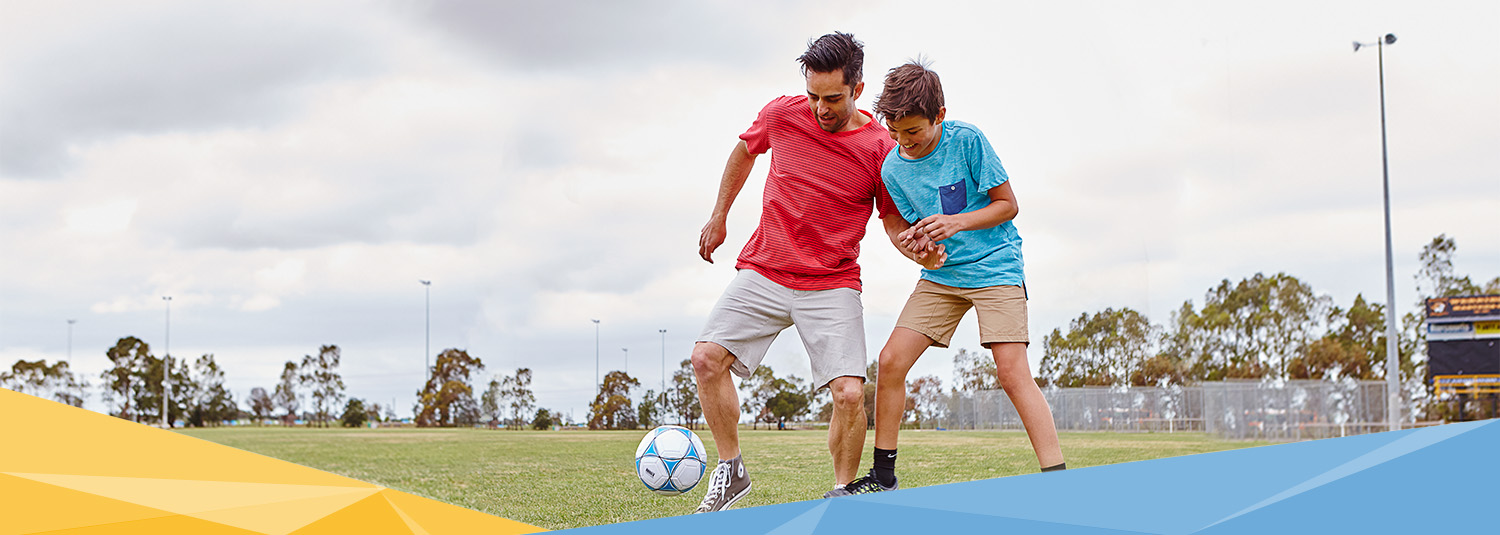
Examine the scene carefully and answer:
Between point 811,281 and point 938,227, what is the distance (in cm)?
53

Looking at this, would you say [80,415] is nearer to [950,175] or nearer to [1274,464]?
[1274,464]

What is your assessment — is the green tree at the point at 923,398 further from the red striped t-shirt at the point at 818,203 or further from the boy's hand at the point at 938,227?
the boy's hand at the point at 938,227

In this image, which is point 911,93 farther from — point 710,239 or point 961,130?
point 710,239

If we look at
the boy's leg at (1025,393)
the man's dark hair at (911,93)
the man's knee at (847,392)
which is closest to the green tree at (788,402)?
the man's knee at (847,392)

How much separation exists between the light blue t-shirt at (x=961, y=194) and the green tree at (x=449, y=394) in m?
18.8

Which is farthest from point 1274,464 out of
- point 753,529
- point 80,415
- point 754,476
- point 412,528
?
point 754,476

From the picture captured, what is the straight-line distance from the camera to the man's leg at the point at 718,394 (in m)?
3.14

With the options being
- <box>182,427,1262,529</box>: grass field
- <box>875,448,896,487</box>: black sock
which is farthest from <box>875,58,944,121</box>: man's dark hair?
<box>182,427,1262,529</box>: grass field

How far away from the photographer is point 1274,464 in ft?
3.86

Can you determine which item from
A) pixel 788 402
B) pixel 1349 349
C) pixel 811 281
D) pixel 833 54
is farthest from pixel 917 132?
pixel 1349 349

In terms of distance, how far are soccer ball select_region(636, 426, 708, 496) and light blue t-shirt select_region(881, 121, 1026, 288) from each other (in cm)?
113

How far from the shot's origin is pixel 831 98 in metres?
3.03
